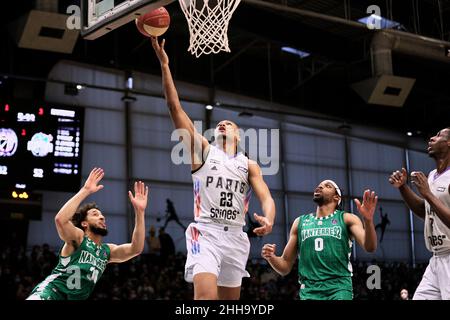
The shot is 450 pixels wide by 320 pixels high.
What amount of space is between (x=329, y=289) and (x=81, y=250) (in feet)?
7.93

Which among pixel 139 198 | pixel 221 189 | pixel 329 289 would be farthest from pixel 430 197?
pixel 139 198

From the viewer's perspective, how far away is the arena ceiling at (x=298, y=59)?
20797mm

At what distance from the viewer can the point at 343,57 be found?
22.9m

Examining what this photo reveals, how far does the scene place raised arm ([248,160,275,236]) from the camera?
22.0 feet

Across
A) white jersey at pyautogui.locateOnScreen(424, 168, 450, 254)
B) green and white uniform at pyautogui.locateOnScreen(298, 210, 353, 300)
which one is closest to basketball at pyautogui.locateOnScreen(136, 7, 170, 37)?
green and white uniform at pyautogui.locateOnScreen(298, 210, 353, 300)

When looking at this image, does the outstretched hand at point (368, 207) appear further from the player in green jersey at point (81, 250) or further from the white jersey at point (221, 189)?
the player in green jersey at point (81, 250)

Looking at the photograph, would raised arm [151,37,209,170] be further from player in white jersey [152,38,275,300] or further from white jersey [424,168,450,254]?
white jersey [424,168,450,254]

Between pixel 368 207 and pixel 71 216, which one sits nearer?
pixel 71 216

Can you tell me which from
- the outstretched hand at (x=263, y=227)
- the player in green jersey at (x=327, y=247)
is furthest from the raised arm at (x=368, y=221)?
the outstretched hand at (x=263, y=227)

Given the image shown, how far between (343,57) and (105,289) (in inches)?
379

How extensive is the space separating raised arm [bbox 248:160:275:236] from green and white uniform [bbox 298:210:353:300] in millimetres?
758

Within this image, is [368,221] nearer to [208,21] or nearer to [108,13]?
[108,13]

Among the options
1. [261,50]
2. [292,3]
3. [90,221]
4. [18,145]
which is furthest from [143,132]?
[90,221]

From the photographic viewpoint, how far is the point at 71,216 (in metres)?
7.26
